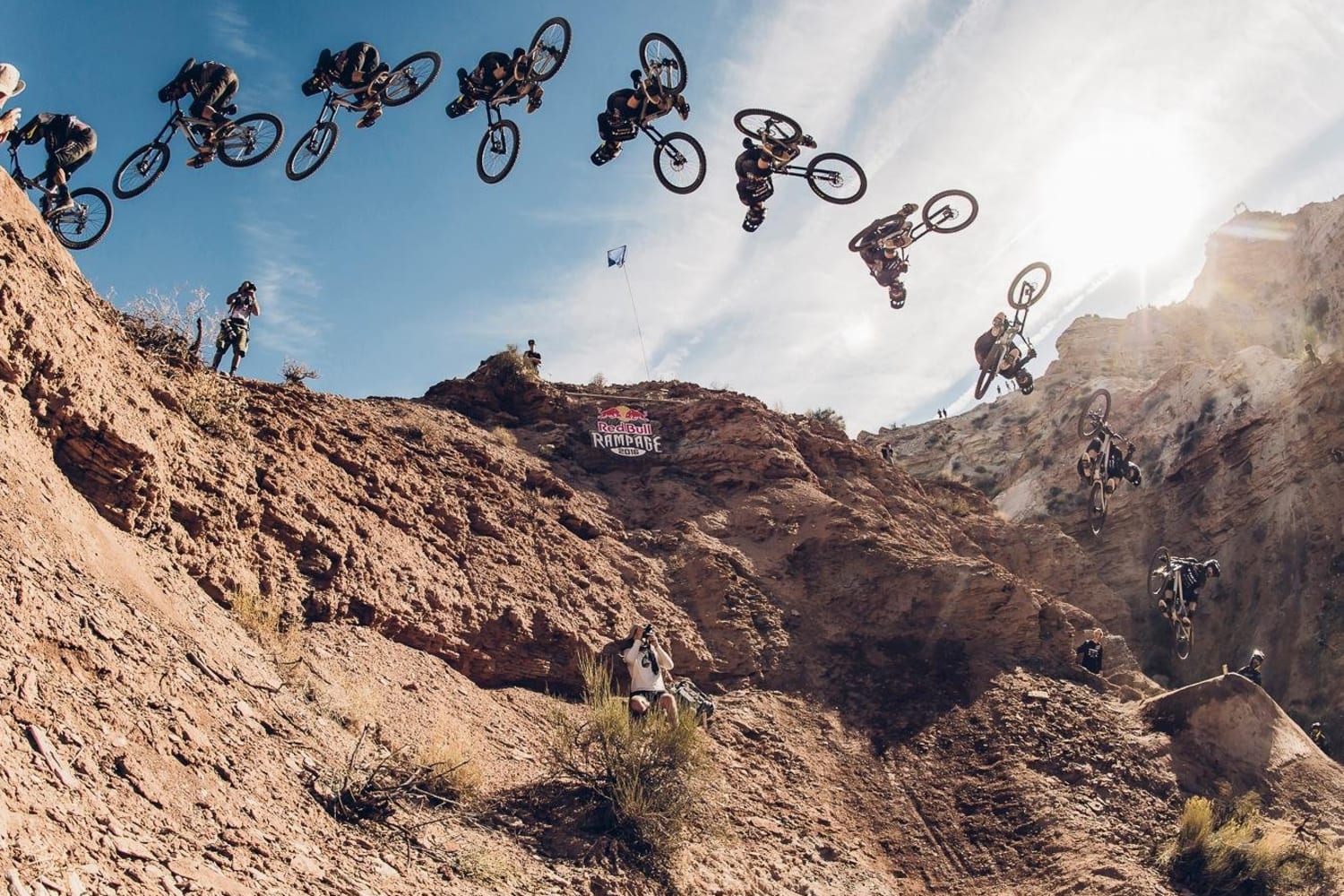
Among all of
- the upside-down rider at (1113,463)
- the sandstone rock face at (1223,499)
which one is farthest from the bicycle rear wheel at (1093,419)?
the sandstone rock face at (1223,499)

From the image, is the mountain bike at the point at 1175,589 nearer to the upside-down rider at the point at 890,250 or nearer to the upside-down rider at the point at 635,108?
the upside-down rider at the point at 890,250

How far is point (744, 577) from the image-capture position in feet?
69.4

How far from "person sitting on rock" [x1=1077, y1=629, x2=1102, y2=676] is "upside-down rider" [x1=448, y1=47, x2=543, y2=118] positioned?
613 inches

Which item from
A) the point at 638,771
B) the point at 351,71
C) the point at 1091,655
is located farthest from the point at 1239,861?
the point at 351,71

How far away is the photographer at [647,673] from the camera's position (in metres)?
14.0

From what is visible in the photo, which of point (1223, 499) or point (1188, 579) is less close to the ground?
point (1223, 499)

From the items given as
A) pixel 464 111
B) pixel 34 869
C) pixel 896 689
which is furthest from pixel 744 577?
pixel 34 869

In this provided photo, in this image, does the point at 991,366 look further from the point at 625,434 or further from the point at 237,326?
the point at 237,326

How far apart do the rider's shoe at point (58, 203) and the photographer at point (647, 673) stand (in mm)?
11042

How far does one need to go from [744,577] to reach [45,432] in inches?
530

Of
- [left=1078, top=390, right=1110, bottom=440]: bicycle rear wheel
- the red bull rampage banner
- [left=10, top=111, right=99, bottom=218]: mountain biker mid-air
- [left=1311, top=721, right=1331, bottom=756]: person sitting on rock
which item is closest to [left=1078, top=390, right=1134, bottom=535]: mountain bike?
[left=1078, top=390, right=1110, bottom=440]: bicycle rear wheel

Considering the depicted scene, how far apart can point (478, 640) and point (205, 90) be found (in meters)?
10.0

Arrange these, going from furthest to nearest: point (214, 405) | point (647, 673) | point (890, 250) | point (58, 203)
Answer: point (890, 250) → point (58, 203) → point (647, 673) → point (214, 405)

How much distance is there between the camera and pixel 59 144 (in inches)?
595
